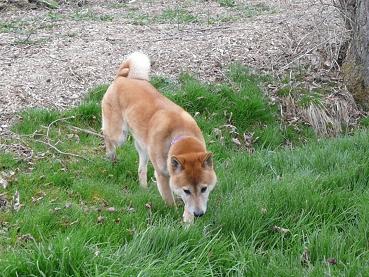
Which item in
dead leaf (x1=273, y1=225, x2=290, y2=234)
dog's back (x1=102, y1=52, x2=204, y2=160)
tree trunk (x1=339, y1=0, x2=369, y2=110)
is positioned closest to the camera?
dead leaf (x1=273, y1=225, x2=290, y2=234)

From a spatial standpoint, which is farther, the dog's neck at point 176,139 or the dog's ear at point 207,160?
the dog's neck at point 176,139

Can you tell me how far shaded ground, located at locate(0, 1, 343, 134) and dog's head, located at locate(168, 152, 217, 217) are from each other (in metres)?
2.70

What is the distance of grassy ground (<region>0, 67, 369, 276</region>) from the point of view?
416 cm

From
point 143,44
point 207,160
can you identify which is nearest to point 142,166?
point 207,160

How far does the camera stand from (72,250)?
3947mm

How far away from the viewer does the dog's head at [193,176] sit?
530cm

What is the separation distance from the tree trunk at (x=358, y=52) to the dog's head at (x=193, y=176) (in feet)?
14.6

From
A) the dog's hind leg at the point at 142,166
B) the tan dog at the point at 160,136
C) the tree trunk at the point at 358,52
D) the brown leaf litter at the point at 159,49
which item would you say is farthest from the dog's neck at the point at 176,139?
the tree trunk at the point at 358,52

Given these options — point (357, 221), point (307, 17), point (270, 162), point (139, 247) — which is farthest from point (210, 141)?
point (307, 17)

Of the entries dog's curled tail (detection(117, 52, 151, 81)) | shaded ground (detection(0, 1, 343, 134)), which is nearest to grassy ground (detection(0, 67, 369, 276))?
shaded ground (detection(0, 1, 343, 134))

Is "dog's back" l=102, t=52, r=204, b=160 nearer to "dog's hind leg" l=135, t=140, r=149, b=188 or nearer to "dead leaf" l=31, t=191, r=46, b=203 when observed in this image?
"dog's hind leg" l=135, t=140, r=149, b=188

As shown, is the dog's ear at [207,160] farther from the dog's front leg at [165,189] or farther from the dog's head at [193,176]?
the dog's front leg at [165,189]

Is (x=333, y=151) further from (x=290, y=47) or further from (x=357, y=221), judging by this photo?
(x=290, y=47)

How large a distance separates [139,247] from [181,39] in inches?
240
